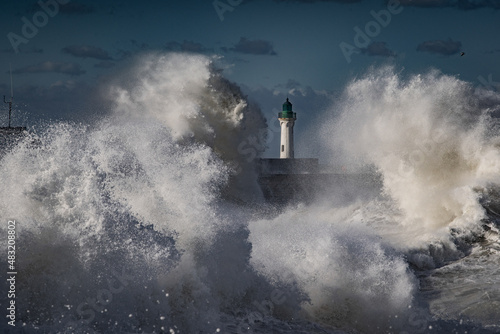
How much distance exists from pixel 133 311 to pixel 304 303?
303 cm

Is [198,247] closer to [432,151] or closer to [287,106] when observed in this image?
[432,151]

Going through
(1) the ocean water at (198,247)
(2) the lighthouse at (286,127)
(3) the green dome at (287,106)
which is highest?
(3) the green dome at (287,106)

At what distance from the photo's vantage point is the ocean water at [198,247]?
8.02 m

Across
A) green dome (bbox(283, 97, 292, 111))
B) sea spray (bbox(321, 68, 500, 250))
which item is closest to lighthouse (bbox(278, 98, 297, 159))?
green dome (bbox(283, 97, 292, 111))

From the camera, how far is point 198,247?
30.9 ft

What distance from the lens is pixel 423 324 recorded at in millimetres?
9461

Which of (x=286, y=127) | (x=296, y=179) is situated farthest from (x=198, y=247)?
(x=286, y=127)

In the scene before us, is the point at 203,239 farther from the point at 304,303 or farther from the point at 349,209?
the point at 349,209

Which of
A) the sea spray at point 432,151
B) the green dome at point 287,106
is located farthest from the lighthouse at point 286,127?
the sea spray at point 432,151

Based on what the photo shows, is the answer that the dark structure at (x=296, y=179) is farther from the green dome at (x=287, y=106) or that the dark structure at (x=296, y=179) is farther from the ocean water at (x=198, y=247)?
the ocean water at (x=198, y=247)

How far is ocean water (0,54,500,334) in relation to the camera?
8.02 m

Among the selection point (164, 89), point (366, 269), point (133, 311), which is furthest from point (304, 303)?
point (164, 89)

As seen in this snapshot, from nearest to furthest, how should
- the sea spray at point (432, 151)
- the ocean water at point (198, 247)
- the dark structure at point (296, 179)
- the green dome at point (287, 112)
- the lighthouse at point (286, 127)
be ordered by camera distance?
1. the ocean water at point (198, 247)
2. the sea spray at point (432, 151)
3. the dark structure at point (296, 179)
4. the lighthouse at point (286, 127)
5. the green dome at point (287, 112)

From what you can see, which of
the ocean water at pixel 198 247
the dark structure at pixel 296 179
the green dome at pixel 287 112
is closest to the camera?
the ocean water at pixel 198 247
